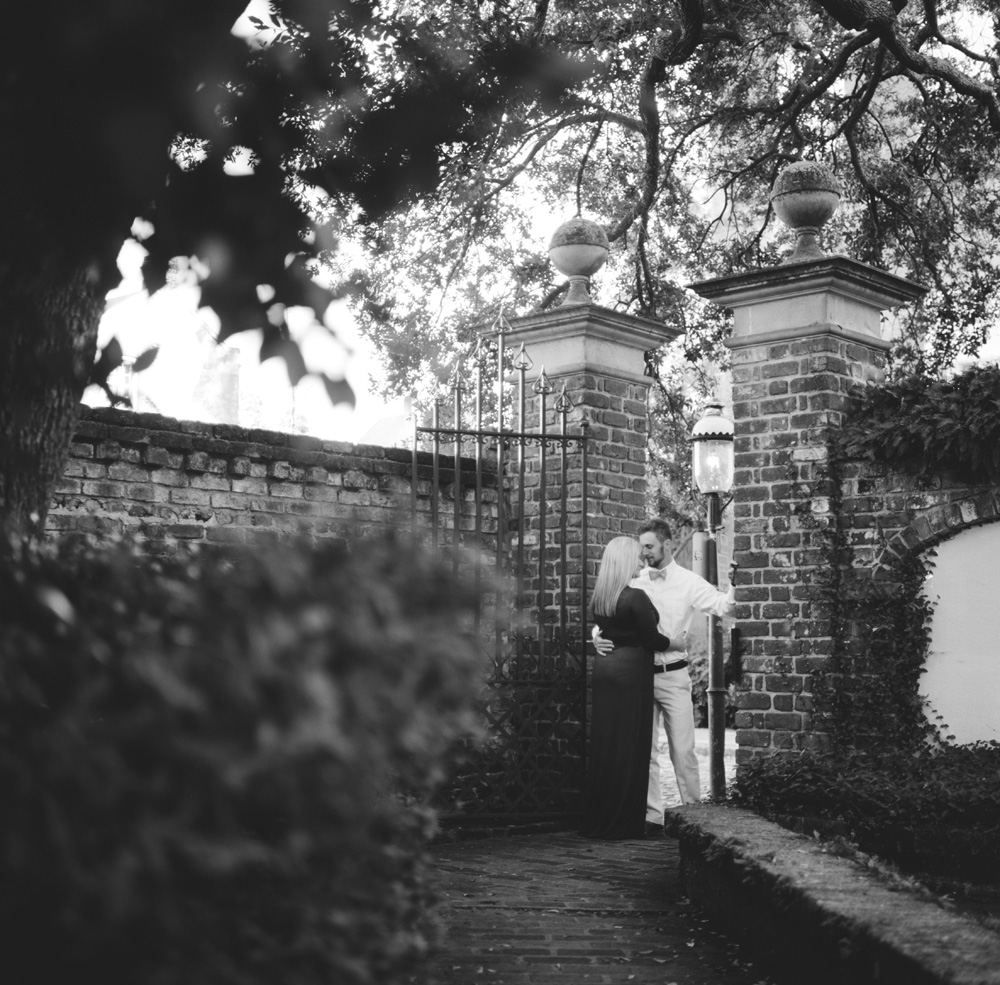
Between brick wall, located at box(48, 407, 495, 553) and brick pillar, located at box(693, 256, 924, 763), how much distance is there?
2.13 m

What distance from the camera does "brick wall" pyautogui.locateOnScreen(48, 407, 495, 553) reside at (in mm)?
6023

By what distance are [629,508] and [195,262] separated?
5.67 meters

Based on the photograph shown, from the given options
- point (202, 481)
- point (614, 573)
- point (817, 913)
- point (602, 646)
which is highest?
point (202, 481)

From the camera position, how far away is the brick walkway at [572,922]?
164 inches

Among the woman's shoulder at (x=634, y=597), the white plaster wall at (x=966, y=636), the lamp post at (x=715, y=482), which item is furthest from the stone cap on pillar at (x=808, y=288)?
the woman's shoulder at (x=634, y=597)

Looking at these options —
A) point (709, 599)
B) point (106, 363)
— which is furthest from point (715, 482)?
point (106, 363)

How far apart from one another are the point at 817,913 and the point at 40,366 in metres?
2.48

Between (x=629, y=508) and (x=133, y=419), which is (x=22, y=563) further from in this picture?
(x=629, y=508)

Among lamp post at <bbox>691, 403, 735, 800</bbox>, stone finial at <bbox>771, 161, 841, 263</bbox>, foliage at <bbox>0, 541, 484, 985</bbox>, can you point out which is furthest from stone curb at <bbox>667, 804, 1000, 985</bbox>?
stone finial at <bbox>771, 161, 841, 263</bbox>

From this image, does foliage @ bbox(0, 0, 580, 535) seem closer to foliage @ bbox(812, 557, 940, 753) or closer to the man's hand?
foliage @ bbox(812, 557, 940, 753)

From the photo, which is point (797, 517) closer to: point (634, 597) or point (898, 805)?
point (634, 597)

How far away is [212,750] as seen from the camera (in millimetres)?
1301

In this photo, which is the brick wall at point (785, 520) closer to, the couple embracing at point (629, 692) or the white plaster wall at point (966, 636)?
the couple embracing at point (629, 692)

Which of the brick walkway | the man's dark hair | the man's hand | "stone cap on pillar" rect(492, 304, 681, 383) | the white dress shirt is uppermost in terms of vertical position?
"stone cap on pillar" rect(492, 304, 681, 383)
